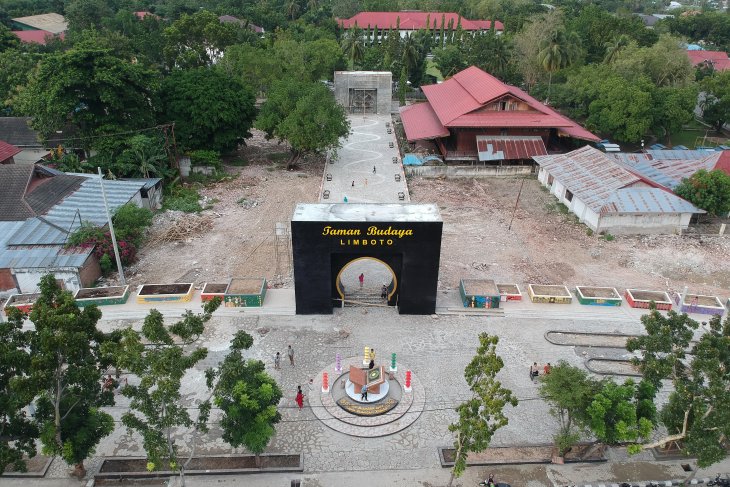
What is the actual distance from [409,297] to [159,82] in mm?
30675

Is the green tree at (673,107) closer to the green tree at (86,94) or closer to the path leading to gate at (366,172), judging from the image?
the path leading to gate at (366,172)

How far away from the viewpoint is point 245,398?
15625 millimetres

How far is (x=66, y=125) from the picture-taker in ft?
136

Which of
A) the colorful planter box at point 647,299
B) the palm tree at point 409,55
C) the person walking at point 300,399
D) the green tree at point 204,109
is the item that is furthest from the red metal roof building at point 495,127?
the person walking at point 300,399

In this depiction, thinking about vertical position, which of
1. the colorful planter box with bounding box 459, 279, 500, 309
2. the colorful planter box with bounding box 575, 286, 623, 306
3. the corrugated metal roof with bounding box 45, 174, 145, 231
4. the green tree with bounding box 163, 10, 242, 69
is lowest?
the colorful planter box with bounding box 575, 286, 623, 306

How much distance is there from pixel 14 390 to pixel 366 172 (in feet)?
116

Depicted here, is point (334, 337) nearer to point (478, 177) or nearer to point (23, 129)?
point (478, 177)

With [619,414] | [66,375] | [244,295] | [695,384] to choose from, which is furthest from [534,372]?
[66,375]

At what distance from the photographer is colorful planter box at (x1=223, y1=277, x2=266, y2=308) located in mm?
26562

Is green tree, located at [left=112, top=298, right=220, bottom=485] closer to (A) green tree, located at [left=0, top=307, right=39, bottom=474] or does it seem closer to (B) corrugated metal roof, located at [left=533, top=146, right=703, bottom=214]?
(A) green tree, located at [left=0, top=307, right=39, bottom=474]

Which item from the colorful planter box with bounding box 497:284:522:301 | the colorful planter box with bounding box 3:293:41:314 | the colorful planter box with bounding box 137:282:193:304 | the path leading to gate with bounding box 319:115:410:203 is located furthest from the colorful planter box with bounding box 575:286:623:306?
the colorful planter box with bounding box 3:293:41:314

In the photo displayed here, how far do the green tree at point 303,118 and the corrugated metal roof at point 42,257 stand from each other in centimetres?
1947

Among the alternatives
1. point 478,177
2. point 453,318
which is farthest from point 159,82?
point 453,318

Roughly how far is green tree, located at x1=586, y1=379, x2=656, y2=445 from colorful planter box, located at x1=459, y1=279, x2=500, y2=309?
10.4m
